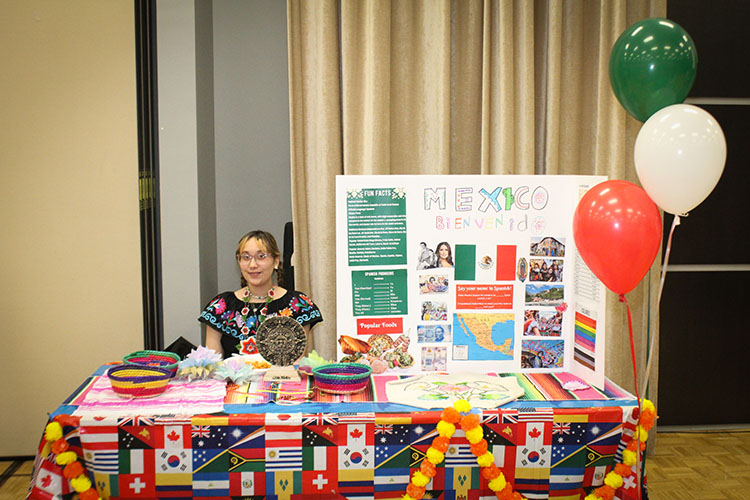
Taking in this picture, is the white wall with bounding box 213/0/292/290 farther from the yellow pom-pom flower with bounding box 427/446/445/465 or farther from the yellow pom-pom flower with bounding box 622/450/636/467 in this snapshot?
the yellow pom-pom flower with bounding box 622/450/636/467

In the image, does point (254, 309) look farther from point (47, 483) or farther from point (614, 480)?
point (614, 480)

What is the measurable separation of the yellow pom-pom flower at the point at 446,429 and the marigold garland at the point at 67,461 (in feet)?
3.30

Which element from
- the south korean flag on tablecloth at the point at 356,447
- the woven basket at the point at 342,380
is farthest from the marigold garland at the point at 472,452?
the woven basket at the point at 342,380

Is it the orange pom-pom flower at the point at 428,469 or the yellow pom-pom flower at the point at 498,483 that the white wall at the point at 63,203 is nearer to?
the orange pom-pom flower at the point at 428,469

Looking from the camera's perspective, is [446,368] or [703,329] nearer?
[446,368]

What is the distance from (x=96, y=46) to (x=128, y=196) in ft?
2.38

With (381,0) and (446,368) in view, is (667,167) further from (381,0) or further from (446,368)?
(381,0)

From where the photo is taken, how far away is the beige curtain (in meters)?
3.18

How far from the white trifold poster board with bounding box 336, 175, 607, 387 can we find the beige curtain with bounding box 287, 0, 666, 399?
960 millimetres

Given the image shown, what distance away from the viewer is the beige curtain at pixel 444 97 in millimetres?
3184

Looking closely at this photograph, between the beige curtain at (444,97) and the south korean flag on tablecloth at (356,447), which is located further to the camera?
the beige curtain at (444,97)

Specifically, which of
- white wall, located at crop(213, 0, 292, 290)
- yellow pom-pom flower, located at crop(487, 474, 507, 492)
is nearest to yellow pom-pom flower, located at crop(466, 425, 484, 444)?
yellow pom-pom flower, located at crop(487, 474, 507, 492)

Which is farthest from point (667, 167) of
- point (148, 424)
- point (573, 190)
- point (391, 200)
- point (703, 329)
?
point (703, 329)

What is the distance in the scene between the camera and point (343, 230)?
2.28 metres
